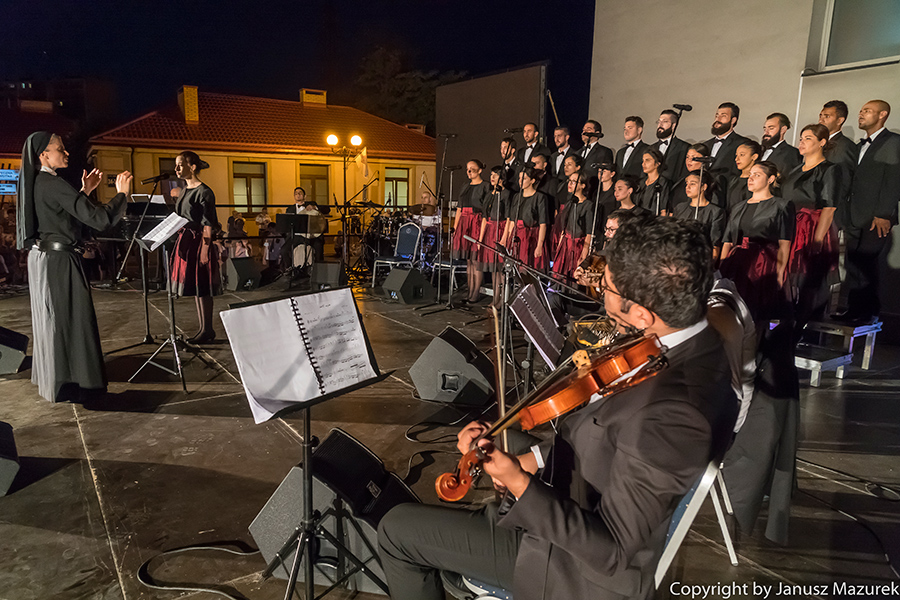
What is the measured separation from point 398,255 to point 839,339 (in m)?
6.45

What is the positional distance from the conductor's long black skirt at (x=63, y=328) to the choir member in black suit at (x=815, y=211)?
538 cm

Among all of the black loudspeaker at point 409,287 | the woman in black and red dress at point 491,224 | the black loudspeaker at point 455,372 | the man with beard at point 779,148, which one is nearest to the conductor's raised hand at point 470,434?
the black loudspeaker at point 455,372

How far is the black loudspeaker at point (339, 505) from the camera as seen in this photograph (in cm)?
219

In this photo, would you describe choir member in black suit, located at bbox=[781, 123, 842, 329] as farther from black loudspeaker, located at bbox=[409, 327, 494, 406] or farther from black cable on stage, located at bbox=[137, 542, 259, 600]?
black cable on stage, located at bbox=[137, 542, 259, 600]

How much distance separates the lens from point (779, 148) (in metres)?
5.78

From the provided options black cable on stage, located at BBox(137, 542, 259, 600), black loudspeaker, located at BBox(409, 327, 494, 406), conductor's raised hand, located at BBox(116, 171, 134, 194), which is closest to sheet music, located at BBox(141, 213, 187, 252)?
conductor's raised hand, located at BBox(116, 171, 134, 194)

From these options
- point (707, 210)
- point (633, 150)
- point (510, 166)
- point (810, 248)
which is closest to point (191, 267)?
point (510, 166)

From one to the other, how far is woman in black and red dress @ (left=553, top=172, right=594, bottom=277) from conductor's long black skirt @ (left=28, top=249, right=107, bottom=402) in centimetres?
462

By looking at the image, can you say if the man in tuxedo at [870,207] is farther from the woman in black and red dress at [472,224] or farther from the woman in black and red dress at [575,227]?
the woman in black and red dress at [472,224]

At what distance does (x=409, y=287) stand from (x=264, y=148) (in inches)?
539

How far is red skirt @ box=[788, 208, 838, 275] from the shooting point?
4.61 meters

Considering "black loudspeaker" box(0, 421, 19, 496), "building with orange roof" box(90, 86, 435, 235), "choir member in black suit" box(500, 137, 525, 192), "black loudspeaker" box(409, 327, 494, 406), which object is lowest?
"black loudspeaker" box(0, 421, 19, 496)

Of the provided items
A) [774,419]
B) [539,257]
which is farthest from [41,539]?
[539,257]

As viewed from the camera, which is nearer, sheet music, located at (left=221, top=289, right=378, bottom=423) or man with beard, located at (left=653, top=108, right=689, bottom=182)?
sheet music, located at (left=221, top=289, right=378, bottom=423)
